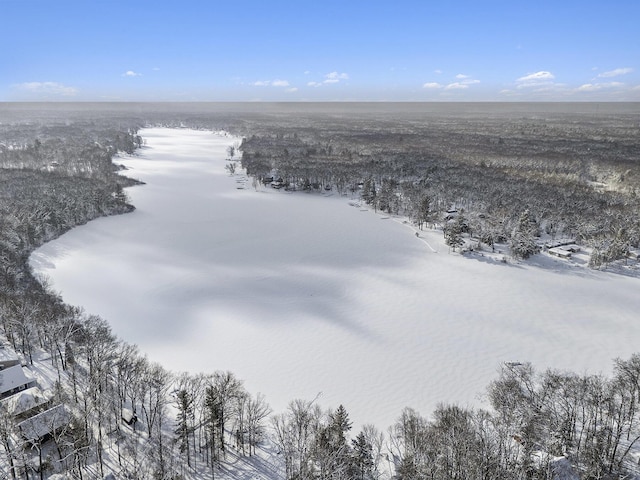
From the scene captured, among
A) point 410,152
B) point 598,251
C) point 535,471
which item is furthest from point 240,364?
point 410,152

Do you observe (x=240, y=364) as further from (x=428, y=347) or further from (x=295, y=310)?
(x=428, y=347)

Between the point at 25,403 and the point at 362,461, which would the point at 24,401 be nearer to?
the point at 25,403

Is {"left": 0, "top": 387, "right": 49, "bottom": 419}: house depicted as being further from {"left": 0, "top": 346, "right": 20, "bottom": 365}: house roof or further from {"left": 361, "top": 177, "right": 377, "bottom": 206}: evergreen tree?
{"left": 361, "top": 177, "right": 377, "bottom": 206}: evergreen tree

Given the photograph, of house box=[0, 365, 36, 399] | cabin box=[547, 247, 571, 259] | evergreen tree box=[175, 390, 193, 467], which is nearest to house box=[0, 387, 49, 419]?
house box=[0, 365, 36, 399]

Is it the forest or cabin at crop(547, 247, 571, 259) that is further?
cabin at crop(547, 247, 571, 259)

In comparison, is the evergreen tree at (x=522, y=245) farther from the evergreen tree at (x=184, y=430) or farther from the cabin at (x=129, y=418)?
the cabin at (x=129, y=418)
